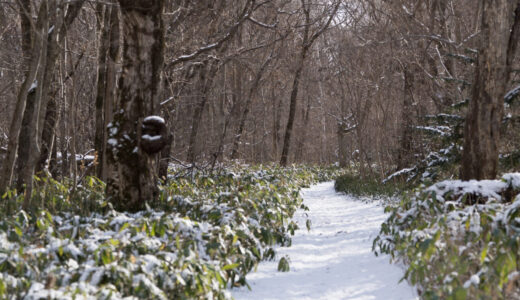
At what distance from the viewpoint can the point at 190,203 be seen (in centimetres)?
652

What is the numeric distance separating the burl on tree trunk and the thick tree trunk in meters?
4.64

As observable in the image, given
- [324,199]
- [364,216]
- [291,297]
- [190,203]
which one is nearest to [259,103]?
[324,199]

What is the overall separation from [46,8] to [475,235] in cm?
634

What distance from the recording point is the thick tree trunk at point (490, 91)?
239 inches

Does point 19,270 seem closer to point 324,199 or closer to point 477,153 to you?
point 477,153

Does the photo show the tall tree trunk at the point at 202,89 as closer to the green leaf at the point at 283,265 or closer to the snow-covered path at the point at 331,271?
the snow-covered path at the point at 331,271

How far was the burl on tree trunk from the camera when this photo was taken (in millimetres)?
5973

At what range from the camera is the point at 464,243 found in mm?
4090

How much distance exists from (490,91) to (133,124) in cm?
528

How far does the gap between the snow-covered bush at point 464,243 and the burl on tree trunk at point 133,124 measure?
355cm

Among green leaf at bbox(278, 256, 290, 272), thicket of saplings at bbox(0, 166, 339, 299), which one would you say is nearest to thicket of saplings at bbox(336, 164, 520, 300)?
green leaf at bbox(278, 256, 290, 272)

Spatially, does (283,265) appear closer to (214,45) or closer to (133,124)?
(133,124)

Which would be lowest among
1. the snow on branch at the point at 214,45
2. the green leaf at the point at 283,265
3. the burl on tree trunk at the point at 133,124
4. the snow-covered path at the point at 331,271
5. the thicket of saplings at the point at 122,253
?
the snow-covered path at the point at 331,271

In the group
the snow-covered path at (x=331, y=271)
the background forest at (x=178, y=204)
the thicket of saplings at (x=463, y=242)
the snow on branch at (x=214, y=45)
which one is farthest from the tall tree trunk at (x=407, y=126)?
the thicket of saplings at (x=463, y=242)
